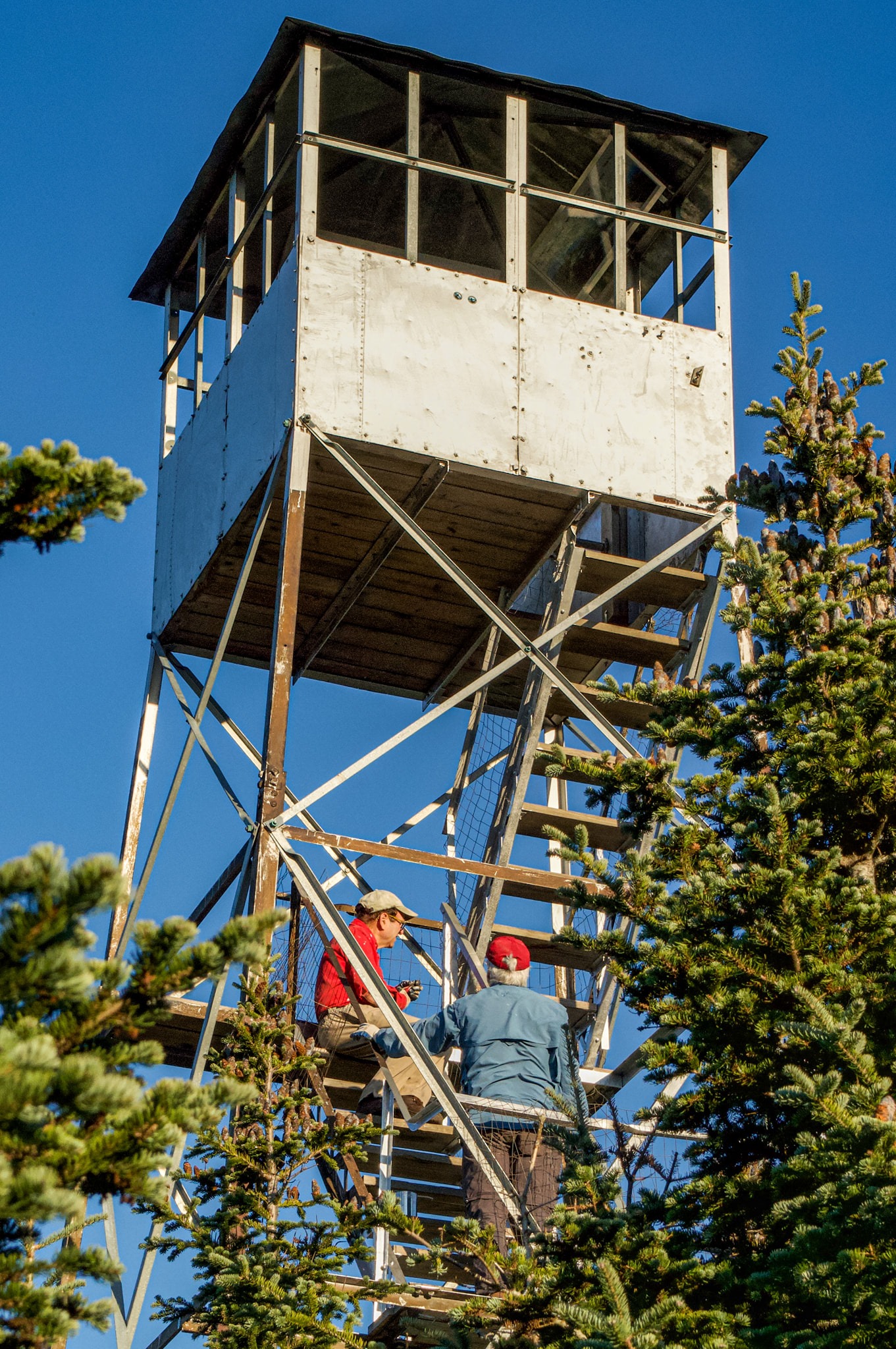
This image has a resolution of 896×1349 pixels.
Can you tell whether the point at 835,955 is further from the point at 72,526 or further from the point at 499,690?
the point at 499,690

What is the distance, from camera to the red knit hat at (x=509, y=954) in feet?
35.3

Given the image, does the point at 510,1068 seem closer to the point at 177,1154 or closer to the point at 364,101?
the point at 177,1154

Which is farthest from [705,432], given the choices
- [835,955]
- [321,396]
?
[835,955]

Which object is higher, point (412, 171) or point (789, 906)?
point (412, 171)

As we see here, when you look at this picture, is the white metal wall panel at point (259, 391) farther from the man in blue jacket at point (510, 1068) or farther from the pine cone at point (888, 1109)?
the pine cone at point (888, 1109)

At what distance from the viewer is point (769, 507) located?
1054 centimetres

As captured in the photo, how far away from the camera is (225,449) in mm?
15156

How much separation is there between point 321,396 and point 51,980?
8.91m

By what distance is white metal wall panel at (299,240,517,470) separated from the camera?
1362 cm

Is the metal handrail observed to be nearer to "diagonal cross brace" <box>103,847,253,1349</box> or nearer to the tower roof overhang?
the tower roof overhang

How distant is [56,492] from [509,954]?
18.7ft

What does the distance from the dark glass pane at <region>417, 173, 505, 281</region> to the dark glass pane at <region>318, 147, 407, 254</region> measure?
235mm

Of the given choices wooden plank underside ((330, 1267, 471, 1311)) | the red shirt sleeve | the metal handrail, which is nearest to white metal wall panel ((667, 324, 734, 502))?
the metal handrail

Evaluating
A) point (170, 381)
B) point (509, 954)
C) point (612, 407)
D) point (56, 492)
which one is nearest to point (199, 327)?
point (170, 381)
